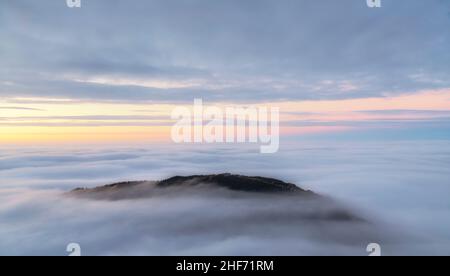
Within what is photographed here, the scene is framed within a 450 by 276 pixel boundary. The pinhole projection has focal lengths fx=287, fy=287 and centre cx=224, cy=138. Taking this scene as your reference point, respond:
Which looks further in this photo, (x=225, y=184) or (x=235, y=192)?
(x=225, y=184)

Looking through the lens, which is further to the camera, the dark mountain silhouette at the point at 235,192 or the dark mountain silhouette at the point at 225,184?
the dark mountain silhouette at the point at 225,184

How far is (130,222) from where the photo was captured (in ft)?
29.1

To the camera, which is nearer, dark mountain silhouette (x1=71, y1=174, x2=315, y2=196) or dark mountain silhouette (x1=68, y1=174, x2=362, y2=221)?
dark mountain silhouette (x1=68, y1=174, x2=362, y2=221)

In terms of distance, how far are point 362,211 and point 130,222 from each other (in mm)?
9482

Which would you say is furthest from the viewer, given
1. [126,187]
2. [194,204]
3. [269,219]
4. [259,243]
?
[126,187]

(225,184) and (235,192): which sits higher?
(225,184)

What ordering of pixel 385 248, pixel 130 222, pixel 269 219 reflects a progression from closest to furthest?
pixel 385 248, pixel 130 222, pixel 269 219

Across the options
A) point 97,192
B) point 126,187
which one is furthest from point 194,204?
point 97,192

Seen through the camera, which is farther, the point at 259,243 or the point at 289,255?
the point at 259,243
